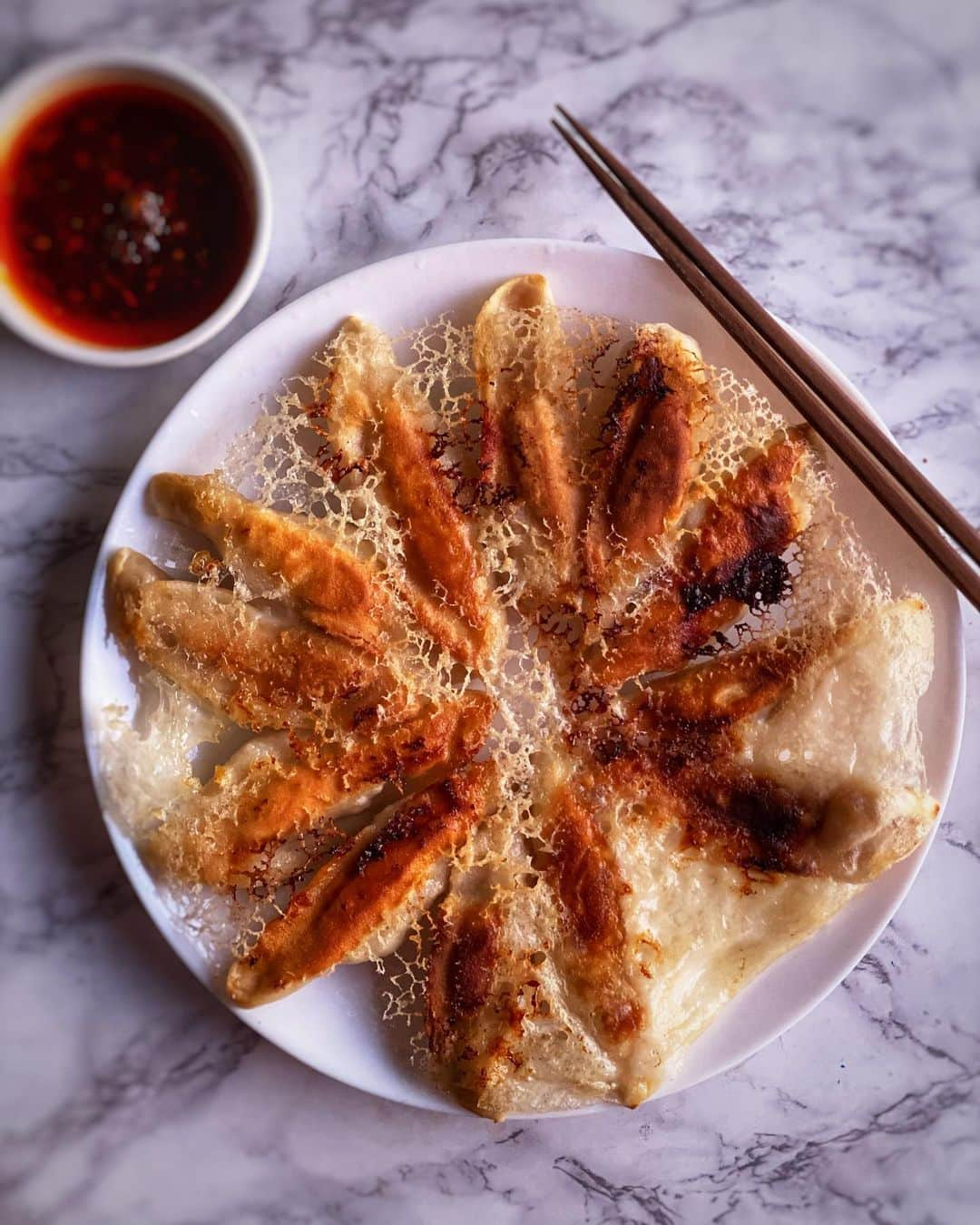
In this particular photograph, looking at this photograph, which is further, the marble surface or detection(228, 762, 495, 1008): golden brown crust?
the marble surface

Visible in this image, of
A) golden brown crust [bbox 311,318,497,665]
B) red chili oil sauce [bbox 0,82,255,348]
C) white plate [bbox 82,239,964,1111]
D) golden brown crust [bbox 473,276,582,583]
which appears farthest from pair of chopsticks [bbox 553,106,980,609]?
red chili oil sauce [bbox 0,82,255,348]

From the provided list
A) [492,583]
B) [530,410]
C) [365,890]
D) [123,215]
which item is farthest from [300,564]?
[123,215]

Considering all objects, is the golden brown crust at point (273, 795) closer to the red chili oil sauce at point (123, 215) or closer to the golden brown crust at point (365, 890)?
the golden brown crust at point (365, 890)

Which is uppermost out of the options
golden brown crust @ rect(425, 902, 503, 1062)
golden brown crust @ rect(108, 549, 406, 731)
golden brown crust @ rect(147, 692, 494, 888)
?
golden brown crust @ rect(108, 549, 406, 731)

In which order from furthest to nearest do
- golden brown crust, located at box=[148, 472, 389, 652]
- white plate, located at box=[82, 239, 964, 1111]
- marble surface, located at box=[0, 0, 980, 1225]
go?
marble surface, located at box=[0, 0, 980, 1225] < white plate, located at box=[82, 239, 964, 1111] < golden brown crust, located at box=[148, 472, 389, 652]

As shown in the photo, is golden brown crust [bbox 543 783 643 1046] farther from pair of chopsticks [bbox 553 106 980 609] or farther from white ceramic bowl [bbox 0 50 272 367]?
white ceramic bowl [bbox 0 50 272 367]

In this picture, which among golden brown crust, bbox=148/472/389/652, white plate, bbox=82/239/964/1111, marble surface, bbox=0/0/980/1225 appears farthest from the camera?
marble surface, bbox=0/0/980/1225
